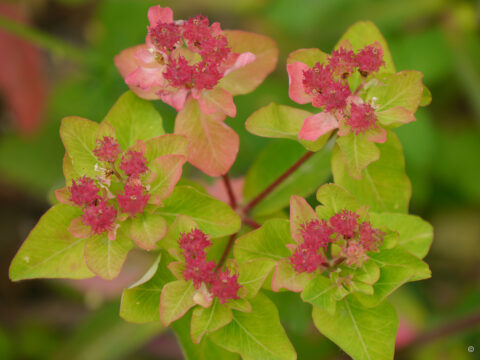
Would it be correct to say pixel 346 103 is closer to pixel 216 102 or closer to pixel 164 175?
pixel 216 102

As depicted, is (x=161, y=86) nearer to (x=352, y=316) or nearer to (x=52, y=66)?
(x=352, y=316)

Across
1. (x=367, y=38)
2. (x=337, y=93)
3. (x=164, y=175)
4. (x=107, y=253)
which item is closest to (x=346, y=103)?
(x=337, y=93)

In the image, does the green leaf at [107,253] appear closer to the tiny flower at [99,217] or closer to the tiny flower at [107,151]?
the tiny flower at [99,217]

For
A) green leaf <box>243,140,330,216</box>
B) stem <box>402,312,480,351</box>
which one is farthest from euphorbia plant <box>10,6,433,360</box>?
stem <box>402,312,480,351</box>

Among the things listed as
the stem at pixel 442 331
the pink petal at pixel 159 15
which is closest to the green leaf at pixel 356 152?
the pink petal at pixel 159 15

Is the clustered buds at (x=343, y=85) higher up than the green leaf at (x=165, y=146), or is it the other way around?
the clustered buds at (x=343, y=85)

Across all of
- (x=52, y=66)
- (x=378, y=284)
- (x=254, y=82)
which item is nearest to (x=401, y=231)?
(x=378, y=284)
